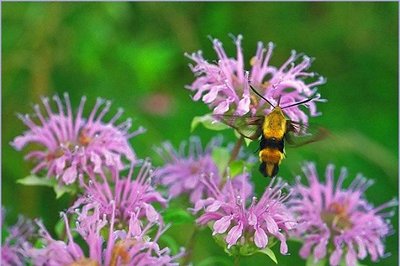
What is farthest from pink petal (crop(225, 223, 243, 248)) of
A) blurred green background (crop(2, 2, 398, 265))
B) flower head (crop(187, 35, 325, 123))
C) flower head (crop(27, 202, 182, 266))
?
blurred green background (crop(2, 2, 398, 265))

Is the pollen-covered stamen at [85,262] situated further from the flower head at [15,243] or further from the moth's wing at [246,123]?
the moth's wing at [246,123]

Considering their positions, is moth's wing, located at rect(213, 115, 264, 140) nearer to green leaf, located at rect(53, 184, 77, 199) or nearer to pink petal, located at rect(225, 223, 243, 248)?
pink petal, located at rect(225, 223, 243, 248)

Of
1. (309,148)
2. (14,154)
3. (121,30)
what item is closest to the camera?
(14,154)

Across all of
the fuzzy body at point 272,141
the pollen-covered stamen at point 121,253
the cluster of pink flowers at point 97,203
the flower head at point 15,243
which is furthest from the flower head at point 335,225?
the flower head at point 15,243

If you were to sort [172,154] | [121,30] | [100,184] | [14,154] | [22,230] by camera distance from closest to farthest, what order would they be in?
[100,184] < [22,230] < [172,154] < [14,154] < [121,30]

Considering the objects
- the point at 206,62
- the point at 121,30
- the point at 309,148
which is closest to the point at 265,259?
the point at 309,148

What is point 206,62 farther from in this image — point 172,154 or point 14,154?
point 14,154

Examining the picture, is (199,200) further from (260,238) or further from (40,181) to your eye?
(40,181)
